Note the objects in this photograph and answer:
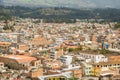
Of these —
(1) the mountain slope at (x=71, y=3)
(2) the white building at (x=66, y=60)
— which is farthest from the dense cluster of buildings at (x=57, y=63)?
(1) the mountain slope at (x=71, y=3)

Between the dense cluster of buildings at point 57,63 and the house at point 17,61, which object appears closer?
the dense cluster of buildings at point 57,63

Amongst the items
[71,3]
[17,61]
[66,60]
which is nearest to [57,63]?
[66,60]

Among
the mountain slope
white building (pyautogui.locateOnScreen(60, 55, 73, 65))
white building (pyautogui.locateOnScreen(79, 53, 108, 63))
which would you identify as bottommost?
the mountain slope

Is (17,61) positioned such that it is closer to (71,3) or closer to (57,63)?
(57,63)

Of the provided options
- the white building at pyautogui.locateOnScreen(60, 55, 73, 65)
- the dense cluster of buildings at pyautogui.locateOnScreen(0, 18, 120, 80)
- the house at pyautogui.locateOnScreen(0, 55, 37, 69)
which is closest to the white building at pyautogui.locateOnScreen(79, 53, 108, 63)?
the dense cluster of buildings at pyautogui.locateOnScreen(0, 18, 120, 80)

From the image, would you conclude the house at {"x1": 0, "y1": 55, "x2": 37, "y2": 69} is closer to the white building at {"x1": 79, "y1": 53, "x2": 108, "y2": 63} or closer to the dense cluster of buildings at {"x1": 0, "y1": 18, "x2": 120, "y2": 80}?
the dense cluster of buildings at {"x1": 0, "y1": 18, "x2": 120, "y2": 80}

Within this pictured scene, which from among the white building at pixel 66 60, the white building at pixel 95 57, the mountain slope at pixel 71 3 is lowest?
the mountain slope at pixel 71 3

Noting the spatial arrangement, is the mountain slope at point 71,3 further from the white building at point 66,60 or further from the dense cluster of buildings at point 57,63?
the white building at point 66,60

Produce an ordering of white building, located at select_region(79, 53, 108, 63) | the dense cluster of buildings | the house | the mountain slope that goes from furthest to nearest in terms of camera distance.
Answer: the mountain slope, white building, located at select_region(79, 53, 108, 63), the house, the dense cluster of buildings

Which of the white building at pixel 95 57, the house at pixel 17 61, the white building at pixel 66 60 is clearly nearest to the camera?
the house at pixel 17 61

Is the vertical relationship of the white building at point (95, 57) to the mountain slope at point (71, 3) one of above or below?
above

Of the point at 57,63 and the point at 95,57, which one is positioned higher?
the point at 57,63

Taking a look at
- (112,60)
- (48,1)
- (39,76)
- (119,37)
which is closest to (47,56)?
(112,60)
